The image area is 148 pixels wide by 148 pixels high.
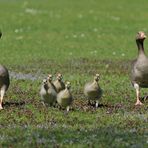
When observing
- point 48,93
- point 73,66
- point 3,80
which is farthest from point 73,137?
point 73,66

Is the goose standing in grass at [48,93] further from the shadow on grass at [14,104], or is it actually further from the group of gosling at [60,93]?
the shadow on grass at [14,104]

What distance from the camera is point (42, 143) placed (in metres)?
13.4

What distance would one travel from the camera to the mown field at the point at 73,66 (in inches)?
565

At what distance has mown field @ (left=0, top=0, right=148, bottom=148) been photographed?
47.1 ft

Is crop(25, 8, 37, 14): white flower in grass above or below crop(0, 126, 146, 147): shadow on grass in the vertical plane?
above

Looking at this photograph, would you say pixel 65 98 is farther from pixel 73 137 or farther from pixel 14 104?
pixel 73 137

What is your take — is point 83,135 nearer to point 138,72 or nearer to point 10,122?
point 10,122

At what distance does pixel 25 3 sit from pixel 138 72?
34588 millimetres

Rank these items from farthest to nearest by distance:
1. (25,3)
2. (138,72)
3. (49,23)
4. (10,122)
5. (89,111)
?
1. (25,3)
2. (49,23)
3. (138,72)
4. (89,111)
5. (10,122)

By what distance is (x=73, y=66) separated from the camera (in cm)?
2841

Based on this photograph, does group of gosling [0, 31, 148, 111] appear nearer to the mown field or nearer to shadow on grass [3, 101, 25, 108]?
the mown field

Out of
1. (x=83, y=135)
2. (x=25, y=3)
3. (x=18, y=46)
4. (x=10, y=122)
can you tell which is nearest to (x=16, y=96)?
(x=10, y=122)

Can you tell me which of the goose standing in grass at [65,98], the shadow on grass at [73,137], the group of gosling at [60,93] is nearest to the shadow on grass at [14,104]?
the group of gosling at [60,93]

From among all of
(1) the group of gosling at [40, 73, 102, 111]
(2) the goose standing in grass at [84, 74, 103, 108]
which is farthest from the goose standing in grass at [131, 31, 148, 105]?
(1) the group of gosling at [40, 73, 102, 111]
